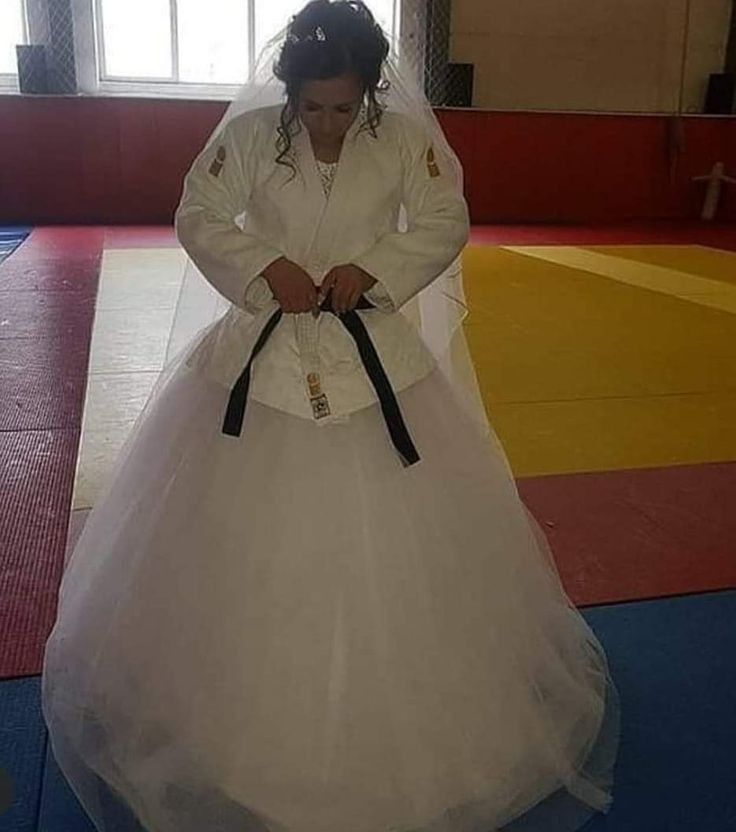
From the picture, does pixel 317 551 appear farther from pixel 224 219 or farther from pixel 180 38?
pixel 180 38

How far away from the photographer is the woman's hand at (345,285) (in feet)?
4.77

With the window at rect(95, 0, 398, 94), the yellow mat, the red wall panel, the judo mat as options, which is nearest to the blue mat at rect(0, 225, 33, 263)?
the judo mat

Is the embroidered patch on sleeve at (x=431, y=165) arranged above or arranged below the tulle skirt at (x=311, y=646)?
above

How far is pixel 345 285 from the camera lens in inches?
57.2

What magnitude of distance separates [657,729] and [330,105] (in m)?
1.24

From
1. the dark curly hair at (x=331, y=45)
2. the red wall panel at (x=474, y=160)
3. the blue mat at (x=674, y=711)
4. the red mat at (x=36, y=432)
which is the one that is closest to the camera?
the dark curly hair at (x=331, y=45)

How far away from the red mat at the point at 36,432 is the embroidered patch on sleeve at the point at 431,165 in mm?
1235

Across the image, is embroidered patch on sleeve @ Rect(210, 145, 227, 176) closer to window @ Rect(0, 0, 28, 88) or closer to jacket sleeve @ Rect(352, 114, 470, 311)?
jacket sleeve @ Rect(352, 114, 470, 311)

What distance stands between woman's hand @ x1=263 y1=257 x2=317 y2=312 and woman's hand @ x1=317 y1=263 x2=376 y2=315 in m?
0.02

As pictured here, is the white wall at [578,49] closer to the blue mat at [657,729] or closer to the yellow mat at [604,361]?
the yellow mat at [604,361]

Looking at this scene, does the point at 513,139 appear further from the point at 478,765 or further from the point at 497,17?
the point at 478,765

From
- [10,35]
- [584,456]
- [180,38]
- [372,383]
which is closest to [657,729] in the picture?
[372,383]

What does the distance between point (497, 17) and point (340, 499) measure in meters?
9.65

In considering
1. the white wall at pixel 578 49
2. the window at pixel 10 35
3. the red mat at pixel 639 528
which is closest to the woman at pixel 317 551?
the red mat at pixel 639 528
